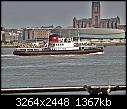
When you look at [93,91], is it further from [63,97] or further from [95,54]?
[95,54]

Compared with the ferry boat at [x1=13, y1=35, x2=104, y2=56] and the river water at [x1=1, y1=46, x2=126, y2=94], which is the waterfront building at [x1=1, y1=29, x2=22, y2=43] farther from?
the river water at [x1=1, y1=46, x2=126, y2=94]

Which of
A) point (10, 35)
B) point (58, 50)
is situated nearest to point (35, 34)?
point (10, 35)

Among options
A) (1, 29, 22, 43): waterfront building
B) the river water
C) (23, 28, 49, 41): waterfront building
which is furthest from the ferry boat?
(1, 29, 22, 43): waterfront building

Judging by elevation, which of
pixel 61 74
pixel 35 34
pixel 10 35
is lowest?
pixel 61 74

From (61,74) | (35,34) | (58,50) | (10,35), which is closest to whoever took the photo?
(61,74)

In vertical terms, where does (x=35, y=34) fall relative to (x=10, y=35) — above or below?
above

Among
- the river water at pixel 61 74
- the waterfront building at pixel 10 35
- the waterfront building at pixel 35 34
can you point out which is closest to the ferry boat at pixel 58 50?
the river water at pixel 61 74

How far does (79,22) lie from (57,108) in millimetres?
52137

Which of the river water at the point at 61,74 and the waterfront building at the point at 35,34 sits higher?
the waterfront building at the point at 35,34

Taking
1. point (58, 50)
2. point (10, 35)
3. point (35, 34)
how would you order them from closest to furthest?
point (58, 50), point (35, 34), point (10, 35)

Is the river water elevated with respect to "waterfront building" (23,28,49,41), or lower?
lower

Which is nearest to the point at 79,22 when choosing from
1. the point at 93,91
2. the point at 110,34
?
the point at 110,34

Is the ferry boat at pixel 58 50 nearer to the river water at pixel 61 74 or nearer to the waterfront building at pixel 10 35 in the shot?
the river water at pixel 61 74

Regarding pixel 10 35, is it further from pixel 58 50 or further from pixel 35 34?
pixel 58 50
